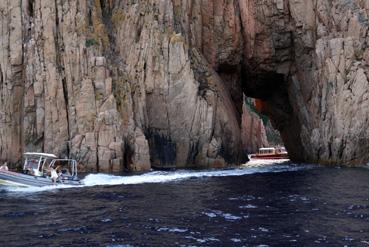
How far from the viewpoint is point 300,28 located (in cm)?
6656

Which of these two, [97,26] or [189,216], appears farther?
[97,26]

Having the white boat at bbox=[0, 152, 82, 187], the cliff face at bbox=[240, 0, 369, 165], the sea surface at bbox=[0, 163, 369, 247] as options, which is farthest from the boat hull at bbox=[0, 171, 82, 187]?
the cliff face at bbox=[240, 0, 369, 165]

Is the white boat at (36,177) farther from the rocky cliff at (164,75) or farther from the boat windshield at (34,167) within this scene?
the rocky cliff at (164,75)

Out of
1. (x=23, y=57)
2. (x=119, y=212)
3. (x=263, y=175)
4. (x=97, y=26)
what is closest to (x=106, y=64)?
(x=97, y=26)

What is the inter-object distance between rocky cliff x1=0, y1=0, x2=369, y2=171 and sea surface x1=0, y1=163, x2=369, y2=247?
→ 12006 mm

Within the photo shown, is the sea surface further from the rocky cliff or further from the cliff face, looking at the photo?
the cliff face

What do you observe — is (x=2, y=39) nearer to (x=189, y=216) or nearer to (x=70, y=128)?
(x=70, y=128)

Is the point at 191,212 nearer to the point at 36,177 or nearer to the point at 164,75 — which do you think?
the point at 36,177

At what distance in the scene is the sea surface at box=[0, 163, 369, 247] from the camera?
24.1 meters

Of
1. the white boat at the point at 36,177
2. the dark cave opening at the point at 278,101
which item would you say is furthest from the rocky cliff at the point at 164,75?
the white boat at the point at 36,177

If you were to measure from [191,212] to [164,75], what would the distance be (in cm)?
3222

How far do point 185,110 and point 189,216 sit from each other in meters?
31.8

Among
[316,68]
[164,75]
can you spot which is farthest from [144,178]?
[316,68]

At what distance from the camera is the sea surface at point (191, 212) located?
24.1 meters
